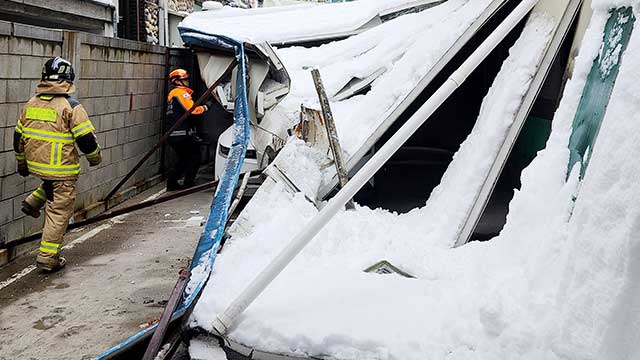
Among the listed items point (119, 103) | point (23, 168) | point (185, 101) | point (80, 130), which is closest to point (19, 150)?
point (23, 168)

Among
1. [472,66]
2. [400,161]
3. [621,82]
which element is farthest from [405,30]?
[621,82]

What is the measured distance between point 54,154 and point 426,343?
3.52 meters

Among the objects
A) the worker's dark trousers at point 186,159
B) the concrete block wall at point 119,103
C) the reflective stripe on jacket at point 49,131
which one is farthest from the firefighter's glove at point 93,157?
the worker's dark trousers at point 186,159

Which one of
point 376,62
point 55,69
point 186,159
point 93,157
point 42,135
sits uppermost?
point 376,62

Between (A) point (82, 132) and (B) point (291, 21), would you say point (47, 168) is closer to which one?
(A) point (82, 132)

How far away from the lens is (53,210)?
16.0 feet

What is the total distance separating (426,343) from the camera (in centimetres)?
250

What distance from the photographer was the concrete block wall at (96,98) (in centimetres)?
509

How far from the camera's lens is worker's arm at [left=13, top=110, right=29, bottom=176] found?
482cm

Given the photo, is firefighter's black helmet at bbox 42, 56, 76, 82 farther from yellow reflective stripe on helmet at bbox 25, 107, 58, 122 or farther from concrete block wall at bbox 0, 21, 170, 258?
concrete block wall at bbox 0, 21, 170, 258

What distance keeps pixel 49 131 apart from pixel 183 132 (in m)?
3.42

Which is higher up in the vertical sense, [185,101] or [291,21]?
[291,21]

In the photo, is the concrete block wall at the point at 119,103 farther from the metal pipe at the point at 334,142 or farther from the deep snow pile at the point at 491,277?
the deep snow pile at the point at 491,277

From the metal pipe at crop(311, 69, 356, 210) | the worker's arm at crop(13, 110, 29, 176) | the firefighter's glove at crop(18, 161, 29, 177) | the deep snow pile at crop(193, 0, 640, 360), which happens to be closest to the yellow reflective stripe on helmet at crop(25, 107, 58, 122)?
the worker's arm at crop(13, 110, 29, 176)
